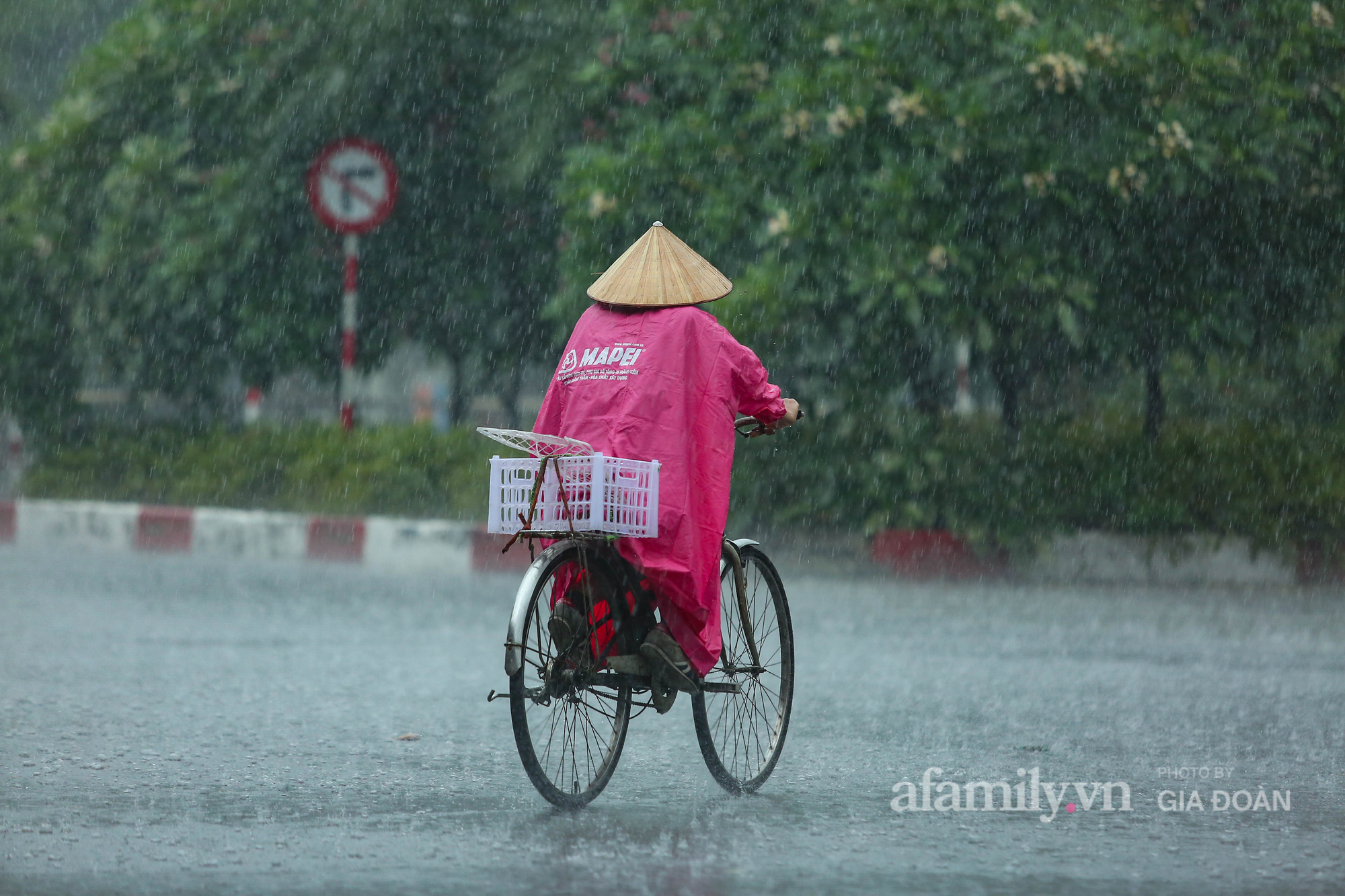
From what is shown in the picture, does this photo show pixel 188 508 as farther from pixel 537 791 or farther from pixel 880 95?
pixel 537 791

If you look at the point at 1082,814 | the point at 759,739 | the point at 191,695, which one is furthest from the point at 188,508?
the point at 1082,814

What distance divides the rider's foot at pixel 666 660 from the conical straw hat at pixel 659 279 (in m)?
0.91

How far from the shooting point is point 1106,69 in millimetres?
11094

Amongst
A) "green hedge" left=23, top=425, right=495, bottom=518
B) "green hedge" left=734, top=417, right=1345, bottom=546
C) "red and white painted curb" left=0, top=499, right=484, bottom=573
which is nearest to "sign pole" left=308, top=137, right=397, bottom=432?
"green hedge" left=23, top=425, right=495, bottom=518

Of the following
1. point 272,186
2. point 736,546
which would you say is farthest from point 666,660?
point 272,186

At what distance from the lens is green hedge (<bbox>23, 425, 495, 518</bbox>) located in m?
13.6

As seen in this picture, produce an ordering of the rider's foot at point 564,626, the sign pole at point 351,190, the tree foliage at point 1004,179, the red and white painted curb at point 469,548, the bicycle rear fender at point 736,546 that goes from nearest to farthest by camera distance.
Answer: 1. the rider's foot at point 564,626
2. the bicycle rear fender at point 736,546
3. the tree foliage at point 1004,179
4. the red and white painted curb at point 469,548
5. the sign pole at point 351,190

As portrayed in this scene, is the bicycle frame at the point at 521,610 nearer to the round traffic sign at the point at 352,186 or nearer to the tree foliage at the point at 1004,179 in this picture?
the tree foliage at the point at 1004,179

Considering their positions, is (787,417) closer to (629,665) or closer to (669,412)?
(669,412)

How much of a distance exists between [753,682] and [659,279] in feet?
4.17

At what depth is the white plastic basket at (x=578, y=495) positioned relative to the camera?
15.9 ft

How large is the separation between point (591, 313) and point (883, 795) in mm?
1602

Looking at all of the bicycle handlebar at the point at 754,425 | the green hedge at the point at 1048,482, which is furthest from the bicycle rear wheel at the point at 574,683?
the green hedge at the point at 1048,482

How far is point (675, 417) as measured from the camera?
5.06 m
